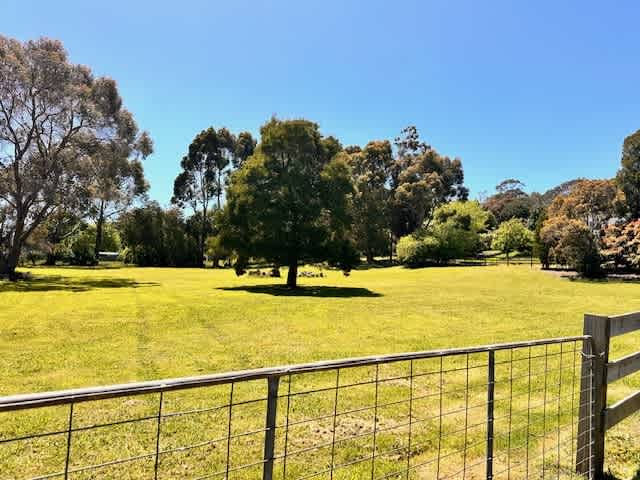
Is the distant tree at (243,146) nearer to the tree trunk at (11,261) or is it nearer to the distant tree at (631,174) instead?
Answer: the tree trunk at (11,261)

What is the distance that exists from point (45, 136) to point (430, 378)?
30.2 m

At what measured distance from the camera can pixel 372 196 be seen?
60.9 metres

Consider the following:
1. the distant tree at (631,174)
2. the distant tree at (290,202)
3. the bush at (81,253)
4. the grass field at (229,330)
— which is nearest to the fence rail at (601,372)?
the grass field at (229,330)

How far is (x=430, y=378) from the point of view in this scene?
7.28 m

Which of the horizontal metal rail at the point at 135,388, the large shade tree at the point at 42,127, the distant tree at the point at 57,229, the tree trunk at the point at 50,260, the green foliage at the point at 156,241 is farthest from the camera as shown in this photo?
the tree trunk at the point at 50,260

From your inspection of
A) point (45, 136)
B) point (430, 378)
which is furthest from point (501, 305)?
point (45, 136)

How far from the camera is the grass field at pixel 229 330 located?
725cm

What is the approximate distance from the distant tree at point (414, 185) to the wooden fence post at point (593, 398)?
187 ft

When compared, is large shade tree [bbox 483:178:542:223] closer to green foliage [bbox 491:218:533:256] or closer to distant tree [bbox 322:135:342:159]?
→ green foliage [bbox 491:218:533:256]

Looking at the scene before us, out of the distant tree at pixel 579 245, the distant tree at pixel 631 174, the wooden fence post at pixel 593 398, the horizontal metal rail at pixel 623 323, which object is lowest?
the wooden fence post at pixel 593 398

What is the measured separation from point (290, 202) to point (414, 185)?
39389 mm

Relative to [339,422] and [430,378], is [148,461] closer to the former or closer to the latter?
[339,422]

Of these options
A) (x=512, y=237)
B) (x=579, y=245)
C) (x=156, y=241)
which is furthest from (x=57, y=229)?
(x=512, y=237)

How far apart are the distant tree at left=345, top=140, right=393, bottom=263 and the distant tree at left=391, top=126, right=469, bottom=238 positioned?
5.97 ft
